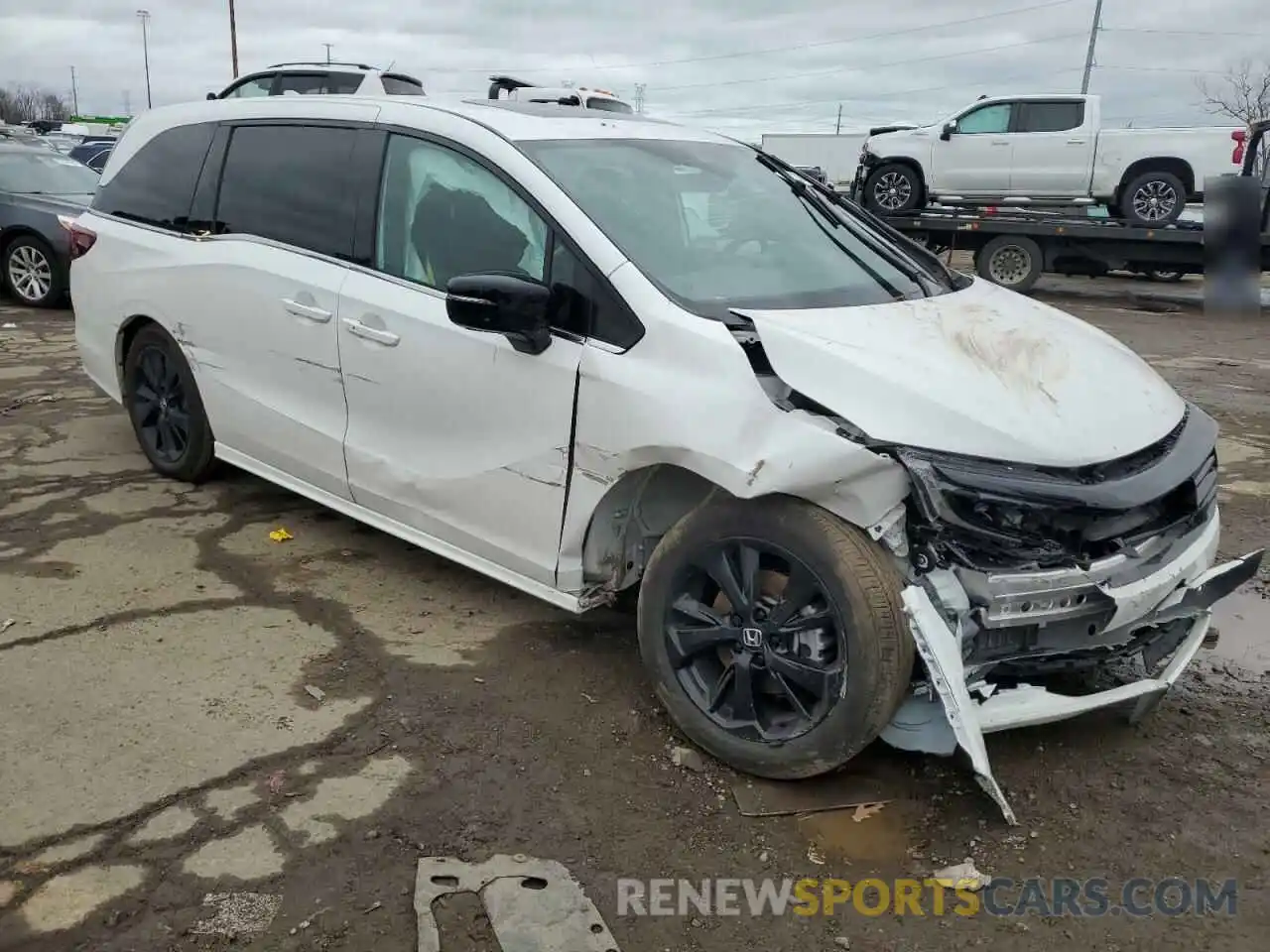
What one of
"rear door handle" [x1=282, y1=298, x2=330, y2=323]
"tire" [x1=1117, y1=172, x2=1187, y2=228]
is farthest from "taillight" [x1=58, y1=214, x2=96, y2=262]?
"tire" [x1=1117, y1=172, x2=1187, y2=228]

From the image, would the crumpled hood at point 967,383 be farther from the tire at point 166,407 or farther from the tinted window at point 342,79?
the tinted window at point 342,79

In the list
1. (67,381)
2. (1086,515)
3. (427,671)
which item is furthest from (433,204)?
(67,381)

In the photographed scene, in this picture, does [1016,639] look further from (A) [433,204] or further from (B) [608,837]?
(A) [433,204]

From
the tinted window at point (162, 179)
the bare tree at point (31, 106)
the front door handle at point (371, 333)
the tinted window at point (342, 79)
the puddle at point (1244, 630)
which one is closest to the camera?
the front door handle at point (371, 333)

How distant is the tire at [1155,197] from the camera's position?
14445mm

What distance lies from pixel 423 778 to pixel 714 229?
2.03m

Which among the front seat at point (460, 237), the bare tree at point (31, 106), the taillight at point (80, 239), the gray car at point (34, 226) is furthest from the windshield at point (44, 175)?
the bare tree at point (31, 106)

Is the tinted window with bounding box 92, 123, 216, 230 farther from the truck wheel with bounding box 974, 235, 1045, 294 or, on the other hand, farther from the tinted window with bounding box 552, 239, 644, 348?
the truck wheel with bounding box 974, 235, 1045, 294

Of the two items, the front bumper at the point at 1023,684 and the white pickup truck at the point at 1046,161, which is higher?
the white pickup truck at the point at 1046,161

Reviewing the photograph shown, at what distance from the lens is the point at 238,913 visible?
2.48m

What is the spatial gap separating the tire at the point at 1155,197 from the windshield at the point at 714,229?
12.4 metres

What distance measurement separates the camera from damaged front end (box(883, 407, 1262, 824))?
263 centimetres

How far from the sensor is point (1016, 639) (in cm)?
281

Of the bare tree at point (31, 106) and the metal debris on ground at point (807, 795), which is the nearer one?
the metal debris on ground at point (807, 795)
